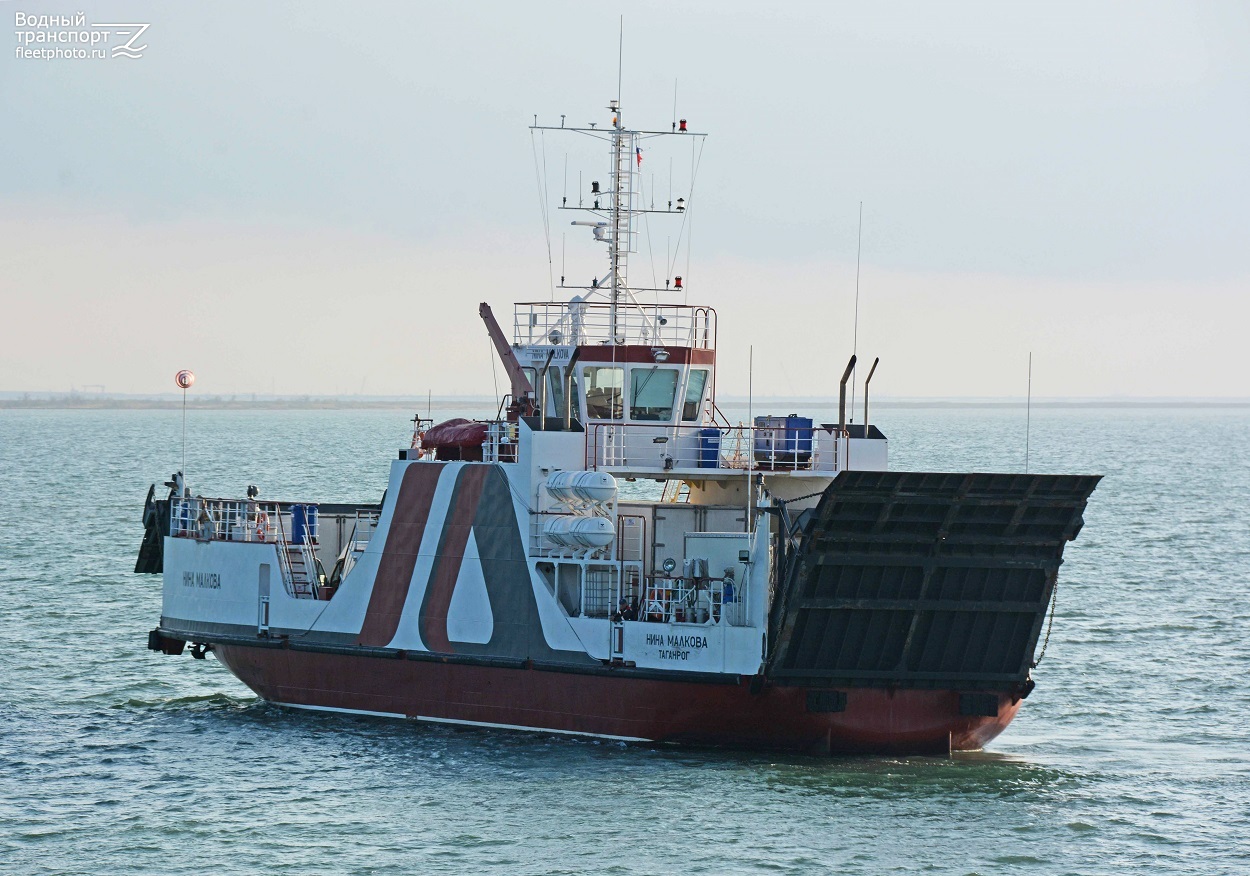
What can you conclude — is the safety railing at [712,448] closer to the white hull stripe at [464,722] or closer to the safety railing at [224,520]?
the white hull stripe at [464,722]

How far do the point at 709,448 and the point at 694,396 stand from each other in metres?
2.07

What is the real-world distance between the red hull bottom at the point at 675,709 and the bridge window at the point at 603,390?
427 cm

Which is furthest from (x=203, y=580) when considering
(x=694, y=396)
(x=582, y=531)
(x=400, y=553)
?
(x=694, y=396)

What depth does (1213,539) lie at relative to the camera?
212 feet

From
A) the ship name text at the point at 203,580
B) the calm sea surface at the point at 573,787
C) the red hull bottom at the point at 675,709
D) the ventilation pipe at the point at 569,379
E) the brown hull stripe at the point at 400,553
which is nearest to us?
the calm sea surface at the point at 573,787

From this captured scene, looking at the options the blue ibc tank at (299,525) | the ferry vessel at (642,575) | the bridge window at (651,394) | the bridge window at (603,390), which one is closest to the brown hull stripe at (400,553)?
the ferry vessel at (642,575)

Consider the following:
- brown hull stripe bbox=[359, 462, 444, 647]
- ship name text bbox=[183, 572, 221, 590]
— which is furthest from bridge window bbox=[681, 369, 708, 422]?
ship name text bbox=[183, 572, 221, 590]

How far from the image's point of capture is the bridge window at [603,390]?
2925cm

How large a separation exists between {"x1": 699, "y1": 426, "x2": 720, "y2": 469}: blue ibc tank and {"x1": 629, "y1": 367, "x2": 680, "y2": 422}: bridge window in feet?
5.20

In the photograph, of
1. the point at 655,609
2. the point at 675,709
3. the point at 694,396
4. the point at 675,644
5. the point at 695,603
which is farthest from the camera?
the point at 694,396

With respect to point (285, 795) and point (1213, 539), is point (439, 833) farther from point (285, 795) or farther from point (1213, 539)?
point (1213, 539)

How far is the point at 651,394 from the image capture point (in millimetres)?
29250

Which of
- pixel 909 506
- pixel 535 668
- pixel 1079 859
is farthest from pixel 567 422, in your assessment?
pixel 1079 859

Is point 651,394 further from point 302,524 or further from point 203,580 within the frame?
point 203,580
